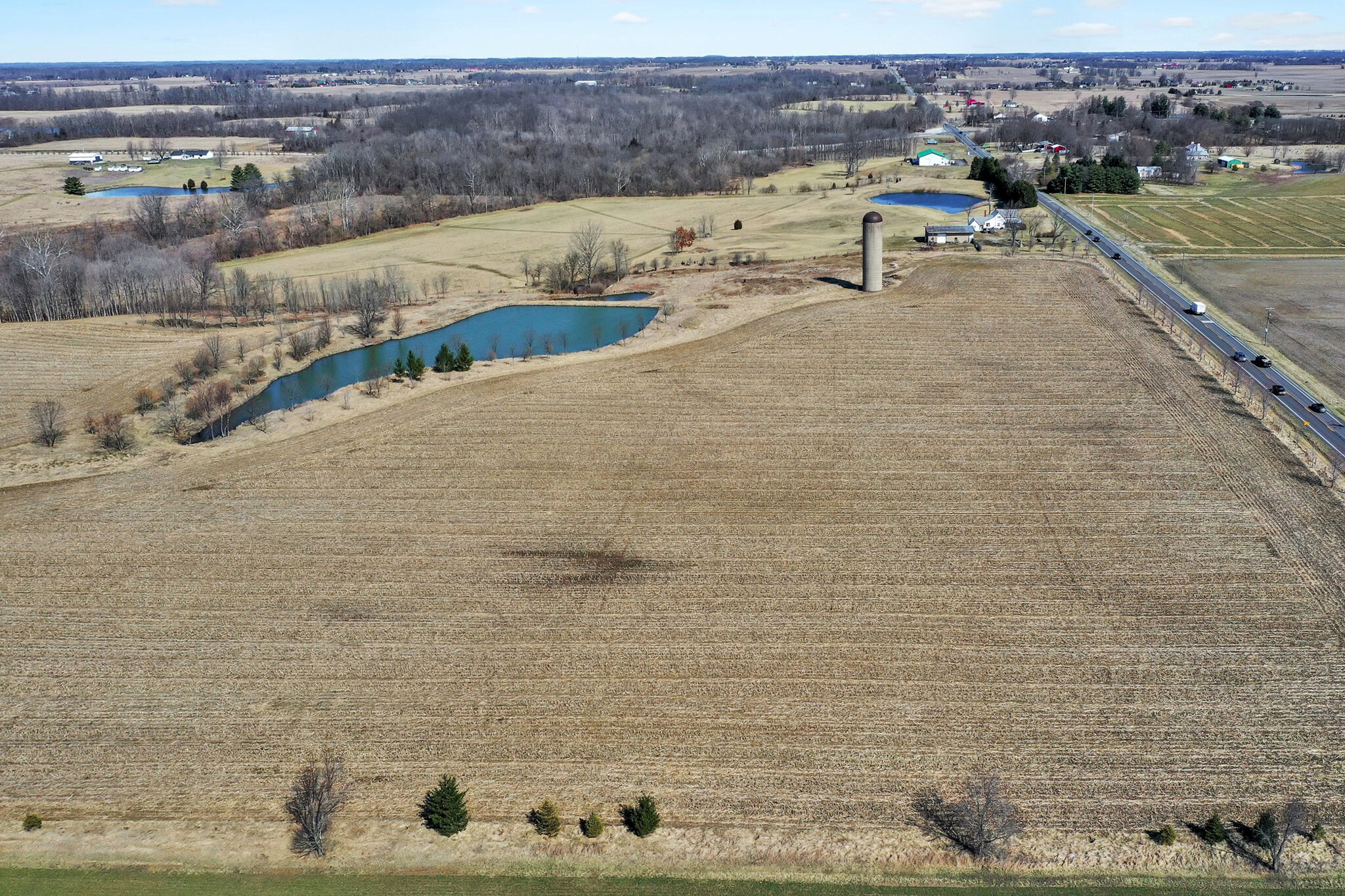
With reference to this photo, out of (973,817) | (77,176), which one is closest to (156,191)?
(77,176)

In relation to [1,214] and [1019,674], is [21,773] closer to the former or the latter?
[1019,674]

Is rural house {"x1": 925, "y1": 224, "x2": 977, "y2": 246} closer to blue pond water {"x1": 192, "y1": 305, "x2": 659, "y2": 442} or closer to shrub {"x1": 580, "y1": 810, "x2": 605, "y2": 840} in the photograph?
blue pond water {"x1": 192, "y1": 305, "x2": 659, "y2": 442}

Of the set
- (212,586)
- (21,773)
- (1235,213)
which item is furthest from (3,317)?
(1235,213)

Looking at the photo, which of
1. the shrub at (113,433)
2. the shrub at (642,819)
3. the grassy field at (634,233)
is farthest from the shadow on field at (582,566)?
the grassy field at (634,233)

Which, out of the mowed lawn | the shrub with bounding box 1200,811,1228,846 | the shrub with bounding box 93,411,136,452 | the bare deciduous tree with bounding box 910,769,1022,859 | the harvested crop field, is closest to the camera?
the shrub with bounding box 1200,811,1228,846

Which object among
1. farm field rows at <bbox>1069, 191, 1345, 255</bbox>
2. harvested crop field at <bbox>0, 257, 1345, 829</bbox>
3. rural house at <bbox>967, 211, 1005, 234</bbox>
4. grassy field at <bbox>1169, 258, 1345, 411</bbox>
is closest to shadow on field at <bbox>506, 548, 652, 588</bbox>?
harvested crop field at <bbox>0, 257, 1345, 829</bbox>
